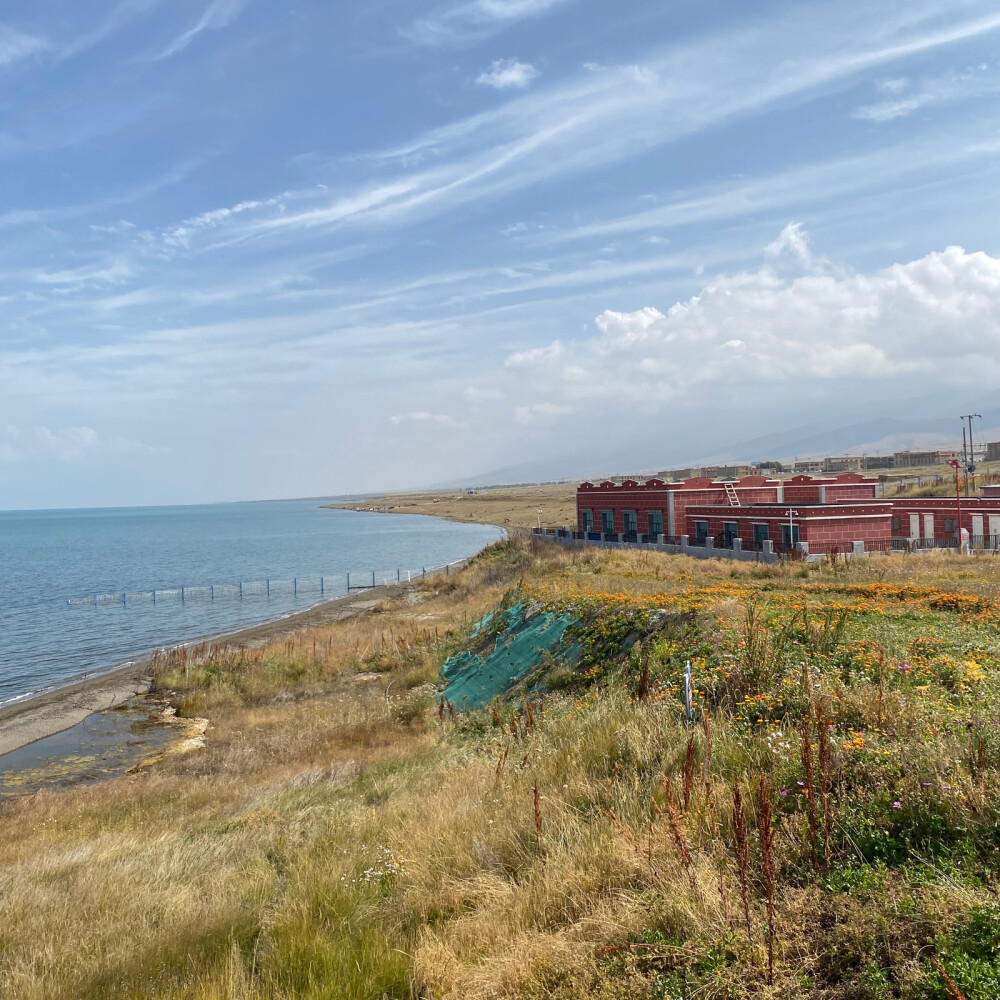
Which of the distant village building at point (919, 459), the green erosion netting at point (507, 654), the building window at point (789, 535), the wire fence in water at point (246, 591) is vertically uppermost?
the distant village building at point (919, 459)

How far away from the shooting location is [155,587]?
61031 mm

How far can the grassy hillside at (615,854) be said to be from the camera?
3846 millimetres

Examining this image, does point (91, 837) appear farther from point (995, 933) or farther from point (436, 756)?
point (995, 933)

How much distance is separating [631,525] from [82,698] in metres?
32.4

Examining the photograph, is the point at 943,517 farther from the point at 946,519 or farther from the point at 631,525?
the point at 631,525

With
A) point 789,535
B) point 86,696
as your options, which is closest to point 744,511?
point 789,535

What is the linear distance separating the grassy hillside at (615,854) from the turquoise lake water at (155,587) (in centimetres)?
2553

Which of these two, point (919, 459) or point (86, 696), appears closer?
point (86, 696)

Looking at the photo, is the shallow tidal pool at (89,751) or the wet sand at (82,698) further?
the wet sand at (82,698)

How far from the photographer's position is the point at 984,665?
8656 mm

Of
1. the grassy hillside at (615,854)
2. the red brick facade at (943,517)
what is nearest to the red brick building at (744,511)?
the red brick facade at (943,517)

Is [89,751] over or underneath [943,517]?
underneath

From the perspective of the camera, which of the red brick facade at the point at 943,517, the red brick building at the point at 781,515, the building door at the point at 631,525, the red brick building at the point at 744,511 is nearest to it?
the red brick building at the point at 744,511

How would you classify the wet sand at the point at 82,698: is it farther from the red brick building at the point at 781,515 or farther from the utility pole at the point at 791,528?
the utility pole at the point at 791,528
